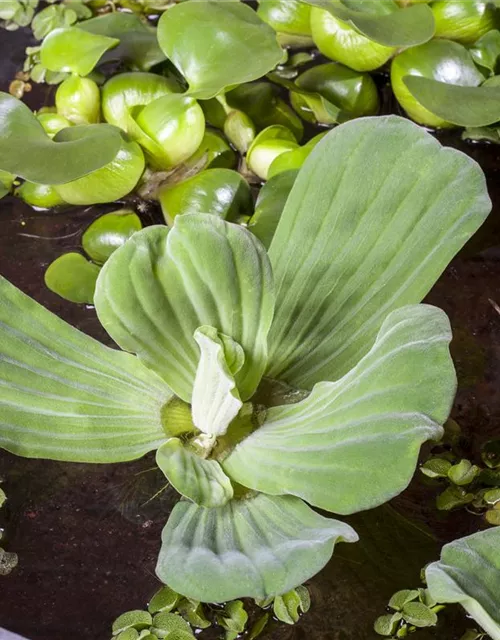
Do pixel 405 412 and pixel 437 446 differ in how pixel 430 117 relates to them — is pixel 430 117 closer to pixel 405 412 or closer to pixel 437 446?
pixel 437 446

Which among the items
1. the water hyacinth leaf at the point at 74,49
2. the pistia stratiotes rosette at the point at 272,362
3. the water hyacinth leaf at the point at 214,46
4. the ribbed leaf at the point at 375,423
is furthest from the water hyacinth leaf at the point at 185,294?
the water hyacinth leaf at the point at 74,49

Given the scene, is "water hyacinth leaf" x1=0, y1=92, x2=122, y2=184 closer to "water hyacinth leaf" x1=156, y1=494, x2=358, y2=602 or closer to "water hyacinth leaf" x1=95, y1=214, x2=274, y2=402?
"water hyacinth leaf" x1=95, y1=214, x2=274, y2=402

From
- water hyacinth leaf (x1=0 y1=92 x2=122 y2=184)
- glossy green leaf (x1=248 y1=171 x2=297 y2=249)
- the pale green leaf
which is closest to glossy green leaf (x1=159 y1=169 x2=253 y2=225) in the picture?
glossy green leaf (x1=248 y1=171 x2=297 y2=249)

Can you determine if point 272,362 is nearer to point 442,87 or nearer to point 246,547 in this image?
point 246,547

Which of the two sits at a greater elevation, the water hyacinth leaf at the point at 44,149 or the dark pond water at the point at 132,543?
the water hyacinth leaf at the point at 44,149

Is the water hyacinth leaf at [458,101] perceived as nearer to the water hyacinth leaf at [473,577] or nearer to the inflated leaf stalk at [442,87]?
the inflated leaf stalk at [442,87]

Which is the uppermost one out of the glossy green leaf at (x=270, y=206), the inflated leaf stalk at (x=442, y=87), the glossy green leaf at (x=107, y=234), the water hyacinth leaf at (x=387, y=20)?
the water hyacinth leaf at (x=387, y=20)

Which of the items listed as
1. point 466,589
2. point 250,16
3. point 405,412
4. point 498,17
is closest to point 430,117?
point 498,17
